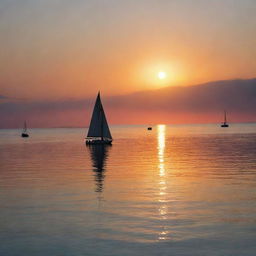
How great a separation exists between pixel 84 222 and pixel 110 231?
2.49m

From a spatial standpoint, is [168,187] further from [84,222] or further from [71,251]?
[71,251]

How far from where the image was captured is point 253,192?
107ft

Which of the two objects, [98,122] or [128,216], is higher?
[98,122]

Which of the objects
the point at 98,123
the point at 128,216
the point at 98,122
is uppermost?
the point at 98,122

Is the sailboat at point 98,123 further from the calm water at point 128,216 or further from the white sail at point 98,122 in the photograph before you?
the calm water at point 128,216

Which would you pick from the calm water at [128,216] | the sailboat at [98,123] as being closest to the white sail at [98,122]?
the sailboat at [98,123]

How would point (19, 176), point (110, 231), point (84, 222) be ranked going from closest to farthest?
point (110, 231), point (84, 222), point (19, 176)

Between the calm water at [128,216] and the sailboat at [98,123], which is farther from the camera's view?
the sailboat at [98,123]

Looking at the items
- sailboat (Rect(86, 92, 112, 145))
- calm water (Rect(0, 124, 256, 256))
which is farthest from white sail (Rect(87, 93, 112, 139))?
calm water (Rect(0, 124, 256, 256))

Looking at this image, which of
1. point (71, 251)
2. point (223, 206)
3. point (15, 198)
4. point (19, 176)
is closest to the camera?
point (71, 251)

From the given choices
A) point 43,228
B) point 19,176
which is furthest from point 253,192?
point 19,176

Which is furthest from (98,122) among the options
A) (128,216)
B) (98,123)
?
(128,216)

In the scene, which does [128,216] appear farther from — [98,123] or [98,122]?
[98,123]

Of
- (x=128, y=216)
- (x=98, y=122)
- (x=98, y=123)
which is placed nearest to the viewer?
(x=128, y=216)
